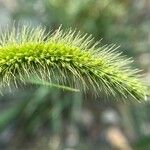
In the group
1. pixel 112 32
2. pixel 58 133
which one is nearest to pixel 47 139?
pixel 58 133

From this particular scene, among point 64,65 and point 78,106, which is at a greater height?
point 78,106

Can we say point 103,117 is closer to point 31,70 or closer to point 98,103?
point 98,103

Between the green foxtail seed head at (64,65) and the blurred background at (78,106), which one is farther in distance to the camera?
the blurred background at (78,106)

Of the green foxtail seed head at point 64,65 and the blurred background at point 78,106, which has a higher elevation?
the blurred background at point 78,106

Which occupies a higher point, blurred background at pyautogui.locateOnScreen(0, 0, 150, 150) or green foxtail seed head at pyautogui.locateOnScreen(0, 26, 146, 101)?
blurred background at pyautogui.locateOnScreen(0, 0, 150, 150)
